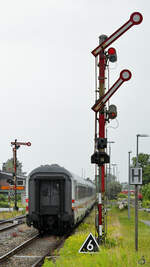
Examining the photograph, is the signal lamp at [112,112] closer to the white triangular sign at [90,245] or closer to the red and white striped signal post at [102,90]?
the red and white striped signal post at [102,90]

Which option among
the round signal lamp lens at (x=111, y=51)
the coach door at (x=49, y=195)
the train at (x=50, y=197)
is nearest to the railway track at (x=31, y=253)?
the train at (x=50, y=197)

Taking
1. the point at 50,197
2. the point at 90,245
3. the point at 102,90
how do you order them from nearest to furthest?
the point at 90,245
the point at 102,90
the point at 50,197

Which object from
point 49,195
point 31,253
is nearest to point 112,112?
point 31,253

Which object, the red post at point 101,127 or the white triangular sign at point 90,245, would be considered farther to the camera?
the red post at point 101,127

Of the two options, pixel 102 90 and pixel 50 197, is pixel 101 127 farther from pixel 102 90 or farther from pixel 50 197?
pixel 50 197

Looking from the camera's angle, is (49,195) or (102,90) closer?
(102,90)

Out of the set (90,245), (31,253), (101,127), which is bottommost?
(31,253)

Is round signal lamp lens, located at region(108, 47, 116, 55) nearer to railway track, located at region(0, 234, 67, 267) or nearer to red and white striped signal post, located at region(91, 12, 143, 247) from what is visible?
red and white striped signal post, located at region(91, 12, 143, 247)

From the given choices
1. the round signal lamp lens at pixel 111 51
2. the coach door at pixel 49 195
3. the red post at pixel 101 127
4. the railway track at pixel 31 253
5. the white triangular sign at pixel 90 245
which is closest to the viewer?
the white triangular sign at pixel 90 245

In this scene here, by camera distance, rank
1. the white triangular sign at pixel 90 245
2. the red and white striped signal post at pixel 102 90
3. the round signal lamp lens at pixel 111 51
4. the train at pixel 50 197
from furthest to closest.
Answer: the train at pixel 50 197 < the round signal lamp lens at pixel 111 51 < the red and white striped signal post at pixel 102 90 < the white triangular sign at pixel 90 245

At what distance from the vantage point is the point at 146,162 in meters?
104

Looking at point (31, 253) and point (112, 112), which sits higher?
point (112, 112)

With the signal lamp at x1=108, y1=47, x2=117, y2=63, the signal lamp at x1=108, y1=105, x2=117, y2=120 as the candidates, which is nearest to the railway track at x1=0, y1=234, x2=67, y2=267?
the signal lamp at x1=108, y1=105, x2=117, y2=120

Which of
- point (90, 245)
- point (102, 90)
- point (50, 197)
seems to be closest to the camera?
point (90, 245)
